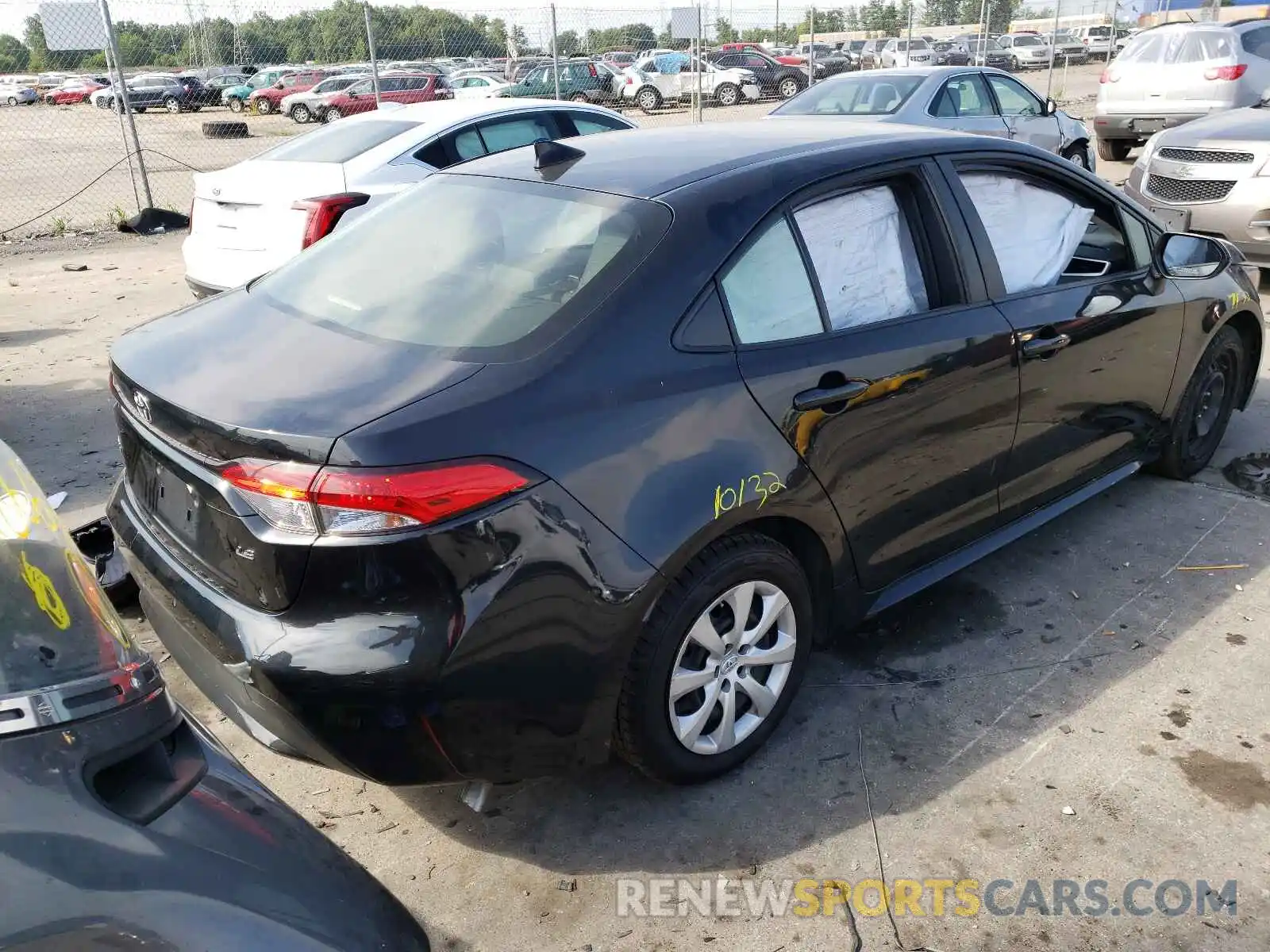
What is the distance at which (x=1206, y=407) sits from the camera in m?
4.76

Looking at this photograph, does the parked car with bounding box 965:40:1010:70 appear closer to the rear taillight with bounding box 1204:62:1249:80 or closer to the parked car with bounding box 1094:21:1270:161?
the parked car with bounding box 1094:21:1270:161

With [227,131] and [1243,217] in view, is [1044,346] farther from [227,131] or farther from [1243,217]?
[227,131]

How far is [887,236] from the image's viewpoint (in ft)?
10.5

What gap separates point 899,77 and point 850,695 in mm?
8984

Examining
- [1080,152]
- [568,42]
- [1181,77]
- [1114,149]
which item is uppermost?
[568,42]

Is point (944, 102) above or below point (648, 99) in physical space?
above

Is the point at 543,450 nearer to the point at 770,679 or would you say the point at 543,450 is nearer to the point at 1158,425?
the point at 770,679

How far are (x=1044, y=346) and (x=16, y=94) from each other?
4551 centimetres

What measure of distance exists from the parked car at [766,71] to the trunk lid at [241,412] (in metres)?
28.0

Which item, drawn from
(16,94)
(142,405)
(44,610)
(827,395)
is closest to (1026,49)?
(16,94)

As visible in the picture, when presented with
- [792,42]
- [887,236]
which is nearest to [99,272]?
[887,236]

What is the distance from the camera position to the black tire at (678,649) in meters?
2.55

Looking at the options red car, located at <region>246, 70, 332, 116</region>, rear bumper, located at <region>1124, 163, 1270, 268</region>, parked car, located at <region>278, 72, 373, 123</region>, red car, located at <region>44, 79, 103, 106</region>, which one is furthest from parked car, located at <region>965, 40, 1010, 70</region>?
red car, located at <region>44, 79, 103, 106</region>

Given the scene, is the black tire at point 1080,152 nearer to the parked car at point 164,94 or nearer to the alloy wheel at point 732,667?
the alloy wheel at point 732,667
